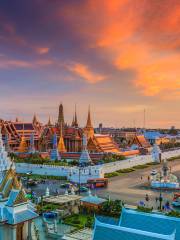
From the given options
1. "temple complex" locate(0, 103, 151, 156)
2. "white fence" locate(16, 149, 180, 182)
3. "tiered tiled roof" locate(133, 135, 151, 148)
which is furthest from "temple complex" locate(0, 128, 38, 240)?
"tiered tiled roof" locate(133, 135, 151, 148)

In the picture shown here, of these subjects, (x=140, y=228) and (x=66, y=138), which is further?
(x=66, y=138)

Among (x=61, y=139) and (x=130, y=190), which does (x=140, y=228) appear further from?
(x=61, y=139)

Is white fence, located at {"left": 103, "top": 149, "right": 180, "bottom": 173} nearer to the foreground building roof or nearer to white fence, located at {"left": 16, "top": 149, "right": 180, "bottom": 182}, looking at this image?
white fence, located at {"left": 16, "top": 149, "right": 180, "bottom": 182}

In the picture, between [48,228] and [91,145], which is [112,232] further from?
[91,145]

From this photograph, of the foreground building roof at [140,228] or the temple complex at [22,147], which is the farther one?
the temple complex at [22,147]

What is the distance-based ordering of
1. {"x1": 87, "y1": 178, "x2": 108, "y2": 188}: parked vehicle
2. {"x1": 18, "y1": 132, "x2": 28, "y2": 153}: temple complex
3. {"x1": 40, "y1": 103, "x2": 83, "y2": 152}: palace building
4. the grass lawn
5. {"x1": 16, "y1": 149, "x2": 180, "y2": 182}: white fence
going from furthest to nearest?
{"x1": 40, "y1": 103, "x2": 83, "y2": 152}: palace building < {"x1": 18, "y1": 132, "x2": 28, "y2": 153}: temple complex < {"x1": 16, "y1": 149, "x2": 180, "y2": 182}: white fence < {"x1": 87, "y1": 178, "x2": 108, "y2": 188}: parked vehicle < the grass lawn

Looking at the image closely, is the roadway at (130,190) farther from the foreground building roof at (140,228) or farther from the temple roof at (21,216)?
the temple roof at (21,216)

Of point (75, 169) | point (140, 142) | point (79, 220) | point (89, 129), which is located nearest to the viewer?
point (79, 220)

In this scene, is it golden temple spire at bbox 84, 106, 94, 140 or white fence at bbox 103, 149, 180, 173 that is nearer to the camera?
white fence at bbox 103, 149, 180, 173

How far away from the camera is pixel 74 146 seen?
6488 cm

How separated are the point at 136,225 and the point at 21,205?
16.7ft

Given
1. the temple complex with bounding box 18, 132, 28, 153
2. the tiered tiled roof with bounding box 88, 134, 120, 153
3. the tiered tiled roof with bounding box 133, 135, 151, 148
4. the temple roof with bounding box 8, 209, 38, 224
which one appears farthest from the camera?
the tiered tiled roof with bounding box 133, 135, 151, 148

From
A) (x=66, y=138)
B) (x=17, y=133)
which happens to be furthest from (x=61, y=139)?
(x=17, y=133)

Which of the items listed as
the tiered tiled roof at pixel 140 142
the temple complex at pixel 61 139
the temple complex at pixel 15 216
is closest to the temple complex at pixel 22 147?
the temple complex at pixel 61 139
